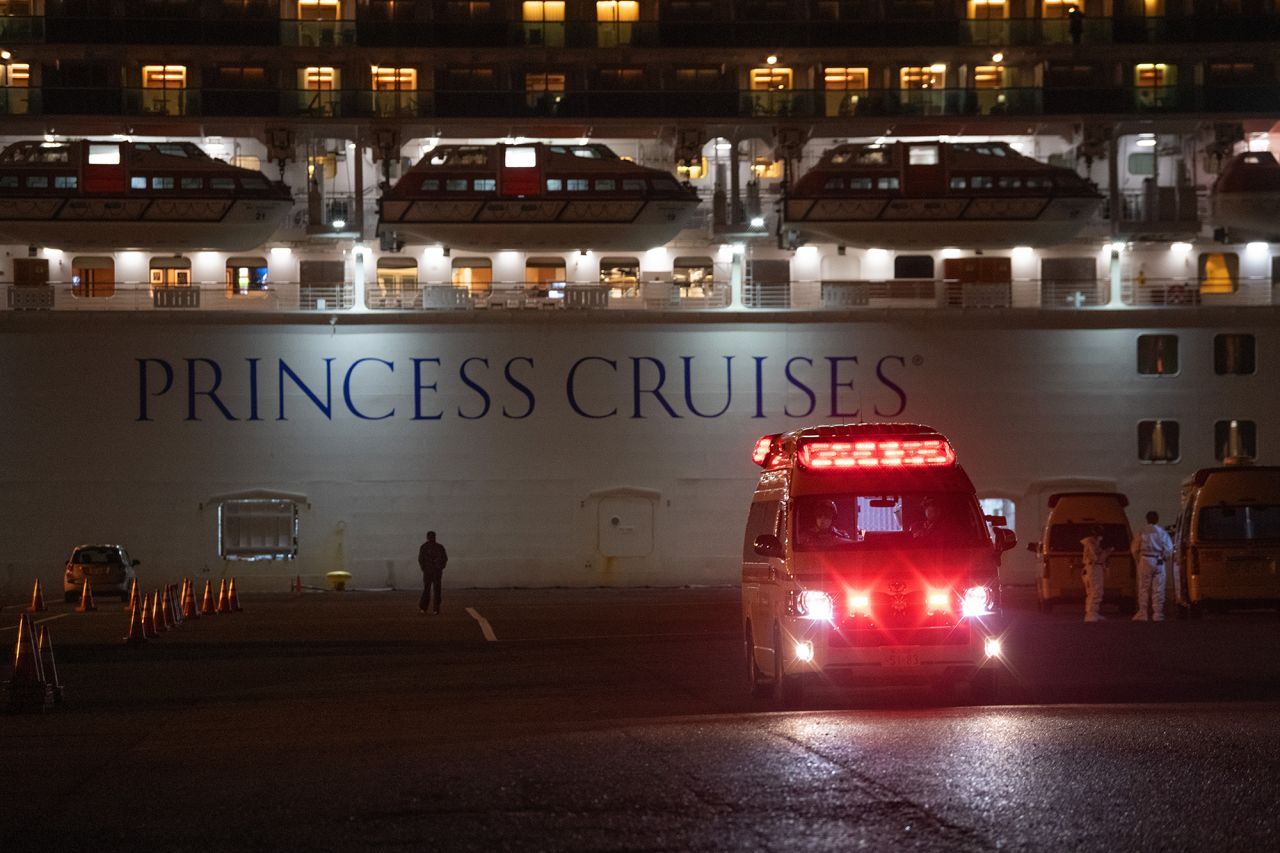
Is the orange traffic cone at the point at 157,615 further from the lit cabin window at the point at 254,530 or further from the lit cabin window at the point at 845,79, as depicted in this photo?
the lit cabin window at the point at 845,79

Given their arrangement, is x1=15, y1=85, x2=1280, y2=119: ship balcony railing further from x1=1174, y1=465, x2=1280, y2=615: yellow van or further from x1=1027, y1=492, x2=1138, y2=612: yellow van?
x1=1174, y1=465, x2=1280, y2=615: yellow van

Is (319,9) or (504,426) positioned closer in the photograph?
(504,426)

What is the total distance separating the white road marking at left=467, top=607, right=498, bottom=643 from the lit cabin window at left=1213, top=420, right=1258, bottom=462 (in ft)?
73.3

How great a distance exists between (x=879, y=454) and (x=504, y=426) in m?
30.8

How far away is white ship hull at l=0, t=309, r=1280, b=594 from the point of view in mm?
43750

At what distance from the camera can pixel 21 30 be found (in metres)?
45.8

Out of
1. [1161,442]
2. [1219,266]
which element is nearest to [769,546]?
[1161,442]

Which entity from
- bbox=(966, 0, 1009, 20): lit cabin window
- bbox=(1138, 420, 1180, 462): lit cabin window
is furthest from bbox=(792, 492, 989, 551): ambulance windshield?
bbox=(966, 0, 1009, 20): lit cabin window

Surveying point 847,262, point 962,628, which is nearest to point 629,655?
point 962,628

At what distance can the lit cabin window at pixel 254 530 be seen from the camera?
4403 cm

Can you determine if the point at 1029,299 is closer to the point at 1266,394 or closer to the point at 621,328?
the point at 1266,394

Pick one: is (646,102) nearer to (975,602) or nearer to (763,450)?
(763,450)

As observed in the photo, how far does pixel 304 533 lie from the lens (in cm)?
4388

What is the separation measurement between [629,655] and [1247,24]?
3394 cm
